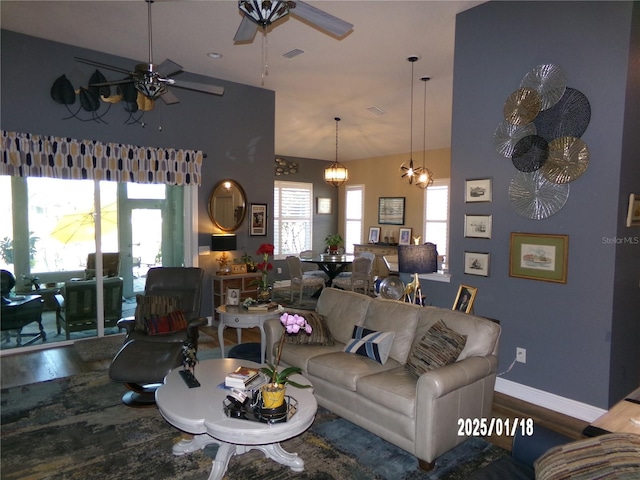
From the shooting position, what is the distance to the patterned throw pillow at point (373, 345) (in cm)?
327

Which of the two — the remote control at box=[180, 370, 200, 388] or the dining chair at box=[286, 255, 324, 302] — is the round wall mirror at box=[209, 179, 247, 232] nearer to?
the dining chair at box=[286, 255, 324, 302]

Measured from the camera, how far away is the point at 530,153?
3559 mm

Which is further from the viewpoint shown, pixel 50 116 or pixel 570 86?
pixel 50 116

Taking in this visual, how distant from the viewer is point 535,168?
3537 mm

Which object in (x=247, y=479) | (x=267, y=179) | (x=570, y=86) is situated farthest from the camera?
(x=267, y=179)

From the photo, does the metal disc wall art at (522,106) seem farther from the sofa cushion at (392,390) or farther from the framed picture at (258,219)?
the framed picture at (258,219)

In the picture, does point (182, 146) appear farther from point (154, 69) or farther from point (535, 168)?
point (535, 168)

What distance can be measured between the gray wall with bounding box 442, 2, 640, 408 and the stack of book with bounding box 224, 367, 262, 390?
2.34 metres

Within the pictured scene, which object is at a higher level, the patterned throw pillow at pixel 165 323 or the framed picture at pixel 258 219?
the framed picture at pixel 258 219

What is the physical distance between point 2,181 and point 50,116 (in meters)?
0.88

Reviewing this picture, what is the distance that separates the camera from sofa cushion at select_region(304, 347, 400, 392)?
3.04 meters

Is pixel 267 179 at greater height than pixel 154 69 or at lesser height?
lesser

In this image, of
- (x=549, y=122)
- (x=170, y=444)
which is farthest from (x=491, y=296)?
(x=170, y=444)

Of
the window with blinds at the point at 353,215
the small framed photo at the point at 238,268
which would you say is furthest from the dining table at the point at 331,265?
the window with blinds at the point at 353,215
